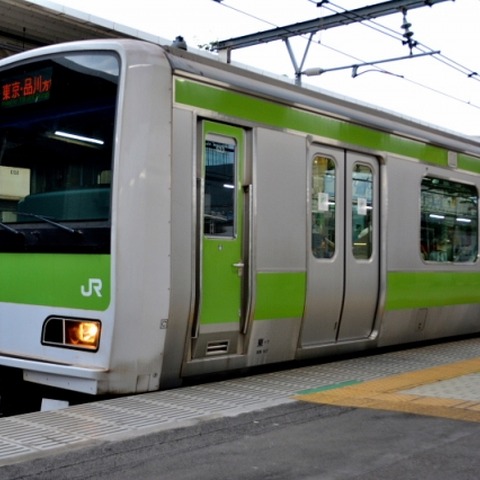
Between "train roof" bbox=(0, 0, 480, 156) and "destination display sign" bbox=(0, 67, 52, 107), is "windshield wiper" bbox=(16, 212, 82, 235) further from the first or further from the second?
"train roof" bbox=(0, 0, 480, 156)

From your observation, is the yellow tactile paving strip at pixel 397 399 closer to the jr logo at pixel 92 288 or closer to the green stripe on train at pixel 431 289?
the green stripe on train at pixel 431 289

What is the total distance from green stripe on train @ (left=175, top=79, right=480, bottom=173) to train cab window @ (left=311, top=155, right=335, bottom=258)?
0.33 m

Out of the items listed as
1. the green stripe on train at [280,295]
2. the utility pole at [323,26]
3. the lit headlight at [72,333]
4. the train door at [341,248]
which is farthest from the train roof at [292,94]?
the utility pole at [323,26]

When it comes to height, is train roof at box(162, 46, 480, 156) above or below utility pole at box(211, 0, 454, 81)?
below

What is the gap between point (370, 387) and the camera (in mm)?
6676

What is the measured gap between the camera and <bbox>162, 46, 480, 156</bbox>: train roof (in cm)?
641

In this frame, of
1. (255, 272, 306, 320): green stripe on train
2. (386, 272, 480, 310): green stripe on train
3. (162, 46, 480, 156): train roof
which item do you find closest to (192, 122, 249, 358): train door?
(255, 272, 306, 320): green stripe on train

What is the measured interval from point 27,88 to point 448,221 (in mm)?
5728

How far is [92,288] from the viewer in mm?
5855

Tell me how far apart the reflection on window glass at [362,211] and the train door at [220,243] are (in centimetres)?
182

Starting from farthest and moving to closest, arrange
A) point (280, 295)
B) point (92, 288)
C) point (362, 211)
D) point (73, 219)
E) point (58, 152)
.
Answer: point (362, 211) < point (280, 295) < point (58, 152) < point (73, 219) < point (92, 288)

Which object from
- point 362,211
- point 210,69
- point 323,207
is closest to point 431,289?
point 362,211

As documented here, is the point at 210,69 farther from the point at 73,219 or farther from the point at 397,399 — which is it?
the point at 397,399

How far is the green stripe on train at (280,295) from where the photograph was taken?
6.92 meters
